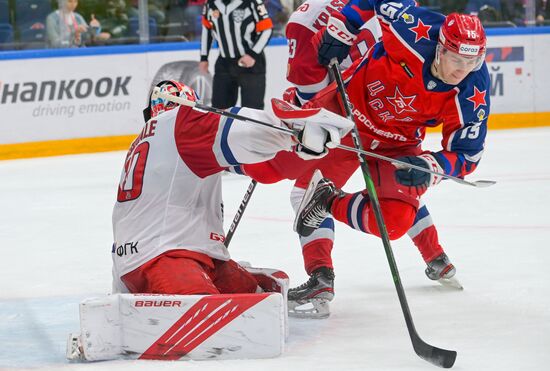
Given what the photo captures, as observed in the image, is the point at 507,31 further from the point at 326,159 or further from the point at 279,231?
the point at 326,159

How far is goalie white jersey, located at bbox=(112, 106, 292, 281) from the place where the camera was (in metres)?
2.57

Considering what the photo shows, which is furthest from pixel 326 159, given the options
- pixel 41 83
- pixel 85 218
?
pixel 41 83

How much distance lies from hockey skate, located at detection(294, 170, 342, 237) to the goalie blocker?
0.49 metres

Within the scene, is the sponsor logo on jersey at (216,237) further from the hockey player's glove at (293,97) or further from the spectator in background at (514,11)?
the spectator in background at (514,11)

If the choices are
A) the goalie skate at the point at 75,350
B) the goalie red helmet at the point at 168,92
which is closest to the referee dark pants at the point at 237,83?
the goalie red helmet at the point at 168,92

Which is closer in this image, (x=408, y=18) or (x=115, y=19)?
(x=408, y=18)

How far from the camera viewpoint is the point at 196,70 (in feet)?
Answer: 24.4

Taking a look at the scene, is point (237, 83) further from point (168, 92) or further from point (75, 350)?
point (75, 350)

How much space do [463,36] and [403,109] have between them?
1.13 ft

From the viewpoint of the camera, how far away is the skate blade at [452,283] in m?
3.42

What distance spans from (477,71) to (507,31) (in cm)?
512

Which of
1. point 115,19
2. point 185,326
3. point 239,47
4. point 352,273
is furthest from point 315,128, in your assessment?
point 115,19

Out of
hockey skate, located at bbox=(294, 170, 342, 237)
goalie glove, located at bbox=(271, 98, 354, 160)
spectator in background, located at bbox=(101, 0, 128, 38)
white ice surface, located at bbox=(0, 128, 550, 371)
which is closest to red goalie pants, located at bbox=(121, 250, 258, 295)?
white ice surface, located at bbox=(0, 128, 550, 371)

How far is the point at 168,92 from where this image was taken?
273 centimetres
